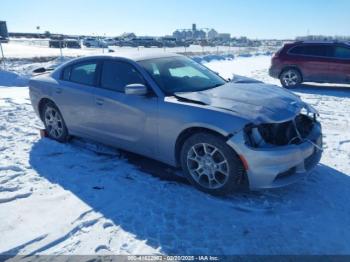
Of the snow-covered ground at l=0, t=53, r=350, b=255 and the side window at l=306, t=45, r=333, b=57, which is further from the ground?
the side window at l=306, t=45, r=333, b=57

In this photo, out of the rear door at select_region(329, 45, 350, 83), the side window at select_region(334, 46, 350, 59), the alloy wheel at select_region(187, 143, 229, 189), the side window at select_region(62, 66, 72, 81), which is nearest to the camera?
the alloy wheel at select_region(187, 143, 229, 189)

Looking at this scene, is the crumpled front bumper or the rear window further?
the rear window

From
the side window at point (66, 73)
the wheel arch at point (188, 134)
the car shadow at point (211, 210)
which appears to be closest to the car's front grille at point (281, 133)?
the wheel arch at point (188, 134)

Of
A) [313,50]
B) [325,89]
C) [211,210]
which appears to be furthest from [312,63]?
[211,210]

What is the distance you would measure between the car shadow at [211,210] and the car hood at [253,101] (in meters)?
0.95

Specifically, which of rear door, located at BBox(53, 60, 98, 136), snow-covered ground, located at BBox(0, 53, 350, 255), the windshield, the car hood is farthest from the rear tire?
rear door, located at BBox(53, 60, 98, 136)

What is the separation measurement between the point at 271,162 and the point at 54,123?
3825mm

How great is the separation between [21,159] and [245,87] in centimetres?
343

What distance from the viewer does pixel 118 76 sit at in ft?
15.1

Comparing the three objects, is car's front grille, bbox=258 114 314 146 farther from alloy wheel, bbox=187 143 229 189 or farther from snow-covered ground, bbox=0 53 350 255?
snow-covered ground, bbox=0 53 350 255

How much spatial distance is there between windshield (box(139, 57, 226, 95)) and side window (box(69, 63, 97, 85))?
2.96 ft

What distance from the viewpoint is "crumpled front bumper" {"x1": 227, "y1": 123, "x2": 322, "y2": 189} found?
11.2ft

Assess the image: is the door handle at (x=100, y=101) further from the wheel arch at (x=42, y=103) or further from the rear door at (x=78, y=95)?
the wheel arch at (x=42, y=103)

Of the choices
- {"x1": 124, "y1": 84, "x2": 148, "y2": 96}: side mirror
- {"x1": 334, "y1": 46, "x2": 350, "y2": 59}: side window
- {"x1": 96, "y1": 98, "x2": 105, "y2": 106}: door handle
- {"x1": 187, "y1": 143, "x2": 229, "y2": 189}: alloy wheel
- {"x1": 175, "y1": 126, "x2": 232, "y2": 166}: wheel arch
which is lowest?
{"x1": 187, "y1": 143, "x2": 229, "y2": 189}: alloy wheel
